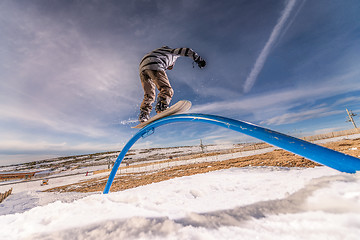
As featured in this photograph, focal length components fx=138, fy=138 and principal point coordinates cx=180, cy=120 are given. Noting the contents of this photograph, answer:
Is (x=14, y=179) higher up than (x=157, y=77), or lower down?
lower down

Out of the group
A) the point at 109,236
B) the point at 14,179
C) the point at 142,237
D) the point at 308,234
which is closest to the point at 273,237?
the point at 308,234

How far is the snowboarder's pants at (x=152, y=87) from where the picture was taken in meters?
2.73

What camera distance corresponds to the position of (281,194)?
103 centimetres

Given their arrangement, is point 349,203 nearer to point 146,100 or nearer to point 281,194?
point 281,194

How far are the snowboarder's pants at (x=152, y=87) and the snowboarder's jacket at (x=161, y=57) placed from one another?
98 mm

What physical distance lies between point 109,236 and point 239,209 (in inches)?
32.9

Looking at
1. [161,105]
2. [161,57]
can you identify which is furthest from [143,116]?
[161,57]

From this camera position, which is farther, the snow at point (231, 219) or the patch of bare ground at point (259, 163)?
the patch of bare ground at point (259, 163)

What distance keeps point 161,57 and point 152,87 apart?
0.65m

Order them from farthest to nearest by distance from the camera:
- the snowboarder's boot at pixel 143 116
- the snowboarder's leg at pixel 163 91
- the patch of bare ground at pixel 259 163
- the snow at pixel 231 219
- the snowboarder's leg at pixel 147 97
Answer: the patch of bare ground at pixel 259 163
the snowboarder's boot at pixel 143 116
the snowboarder's leg at pixel 147 97
the snowboarder's leg at pixel 163 91
the snow at pixel 231 219

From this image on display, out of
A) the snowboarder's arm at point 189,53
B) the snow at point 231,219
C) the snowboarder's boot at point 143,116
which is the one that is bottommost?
the snow at point 231,219

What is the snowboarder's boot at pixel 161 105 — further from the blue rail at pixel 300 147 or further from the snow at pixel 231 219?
the snow at pixel 231 219

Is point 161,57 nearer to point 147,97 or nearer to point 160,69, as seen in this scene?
point 160,69

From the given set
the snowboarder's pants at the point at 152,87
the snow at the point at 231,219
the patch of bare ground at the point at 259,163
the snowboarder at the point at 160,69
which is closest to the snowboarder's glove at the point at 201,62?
the snowboarder at the point at 160,69
